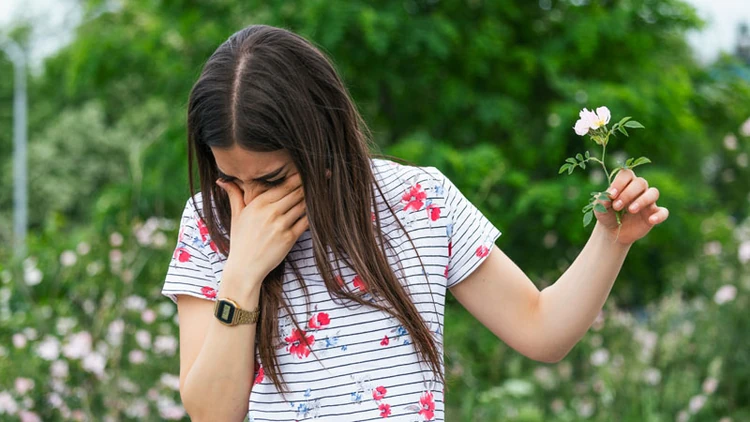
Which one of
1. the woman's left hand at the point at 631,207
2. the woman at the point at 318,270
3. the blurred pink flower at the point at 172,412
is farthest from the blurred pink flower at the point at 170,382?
the woman's left hand at the point at 631,207

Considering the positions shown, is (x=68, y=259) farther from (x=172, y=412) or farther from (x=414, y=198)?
(x=414, y=198)

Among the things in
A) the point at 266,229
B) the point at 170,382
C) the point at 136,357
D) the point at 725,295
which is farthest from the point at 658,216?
the point at 725,295

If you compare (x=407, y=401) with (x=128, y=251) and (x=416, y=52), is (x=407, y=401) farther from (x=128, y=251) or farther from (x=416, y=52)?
(x=416, y=52)

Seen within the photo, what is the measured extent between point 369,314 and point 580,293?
0.38 m

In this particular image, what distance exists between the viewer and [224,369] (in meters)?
1.51

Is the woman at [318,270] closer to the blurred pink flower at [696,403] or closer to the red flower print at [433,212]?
the red flower print at [433,212]

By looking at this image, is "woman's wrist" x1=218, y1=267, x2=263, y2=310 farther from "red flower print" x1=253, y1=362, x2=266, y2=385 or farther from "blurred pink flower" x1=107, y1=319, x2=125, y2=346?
"blurred pink flower" x1=107, y1=319, x2=125, y2=346

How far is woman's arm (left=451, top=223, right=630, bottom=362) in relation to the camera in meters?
1.56

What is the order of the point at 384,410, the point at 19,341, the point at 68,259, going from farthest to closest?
the point at 68,259
the point at 19,341
the point at 384,410

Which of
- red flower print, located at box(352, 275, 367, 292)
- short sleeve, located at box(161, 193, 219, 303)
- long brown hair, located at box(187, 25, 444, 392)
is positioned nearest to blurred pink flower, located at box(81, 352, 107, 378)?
short sleeve, located at box(161, 193, 219, 303)

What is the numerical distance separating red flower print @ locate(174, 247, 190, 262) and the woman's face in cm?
17

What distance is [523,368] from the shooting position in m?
4.79

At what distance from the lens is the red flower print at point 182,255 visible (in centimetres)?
161

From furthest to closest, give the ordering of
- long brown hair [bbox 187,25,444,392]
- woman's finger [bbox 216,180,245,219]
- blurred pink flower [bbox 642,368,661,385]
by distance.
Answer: blurred pink flower [bbox 642,368,661,385]
woman's finger [bbox 216,180,245,219]
long brown hair [bbox 187,25,444,392]
